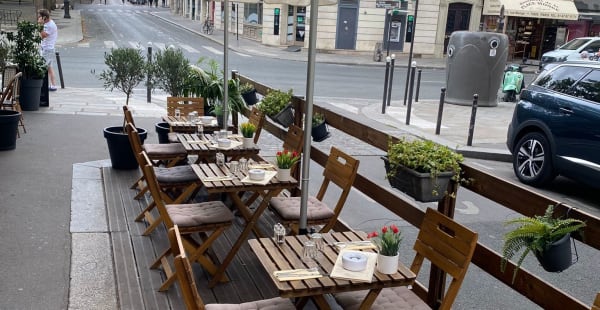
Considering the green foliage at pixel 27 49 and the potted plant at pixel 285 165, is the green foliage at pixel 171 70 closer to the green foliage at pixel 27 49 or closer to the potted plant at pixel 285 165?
the green foliage at pixel 27 49

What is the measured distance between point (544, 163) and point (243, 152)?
15.0 feet

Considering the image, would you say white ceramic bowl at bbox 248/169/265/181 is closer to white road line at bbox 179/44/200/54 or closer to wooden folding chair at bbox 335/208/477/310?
wooden folding chair at bbox 335/208/477/310

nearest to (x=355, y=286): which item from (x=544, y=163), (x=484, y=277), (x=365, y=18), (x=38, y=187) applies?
(x=484, y=277)

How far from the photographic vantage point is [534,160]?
8.36 m

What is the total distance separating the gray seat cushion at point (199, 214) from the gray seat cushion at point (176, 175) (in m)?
0.77

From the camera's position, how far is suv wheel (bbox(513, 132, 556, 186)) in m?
8.11

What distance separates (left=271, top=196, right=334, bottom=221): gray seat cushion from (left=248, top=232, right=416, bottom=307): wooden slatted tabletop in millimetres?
949

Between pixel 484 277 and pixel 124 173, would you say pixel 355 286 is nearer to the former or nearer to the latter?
pixel 484 277

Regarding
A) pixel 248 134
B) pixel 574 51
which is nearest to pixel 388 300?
pixel 248 134

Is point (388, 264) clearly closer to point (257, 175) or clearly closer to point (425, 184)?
point (425, 184)

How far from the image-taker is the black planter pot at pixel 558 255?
288cm

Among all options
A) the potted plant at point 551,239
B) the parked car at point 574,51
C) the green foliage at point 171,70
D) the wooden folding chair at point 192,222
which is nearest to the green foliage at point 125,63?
the green foliage at point 171,70

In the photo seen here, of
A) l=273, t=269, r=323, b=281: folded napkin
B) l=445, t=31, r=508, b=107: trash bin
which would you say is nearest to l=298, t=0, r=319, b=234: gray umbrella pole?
l=273, t=269, r=323, b=281: folded napkin

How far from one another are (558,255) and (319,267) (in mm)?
1223
